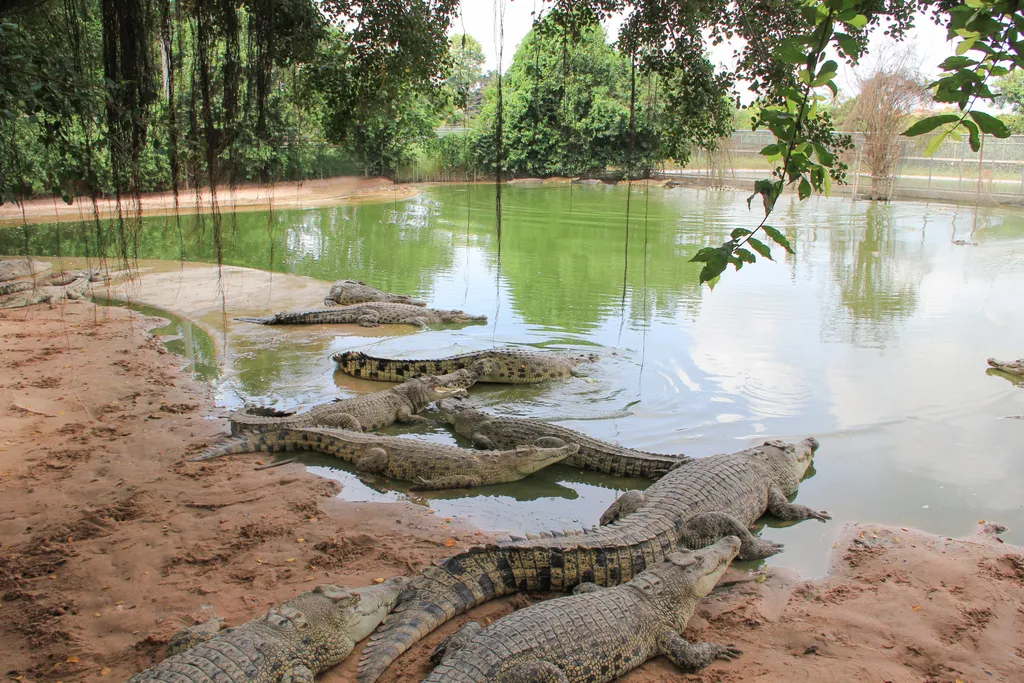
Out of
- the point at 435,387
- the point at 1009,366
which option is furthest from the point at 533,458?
the point at 1009,366

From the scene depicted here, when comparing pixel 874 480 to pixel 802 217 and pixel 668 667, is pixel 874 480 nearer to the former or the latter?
pixel 668 667

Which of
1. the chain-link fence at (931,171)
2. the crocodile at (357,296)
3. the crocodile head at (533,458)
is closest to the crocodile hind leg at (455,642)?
the crocodile head at (533,458)

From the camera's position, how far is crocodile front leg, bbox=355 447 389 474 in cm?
501

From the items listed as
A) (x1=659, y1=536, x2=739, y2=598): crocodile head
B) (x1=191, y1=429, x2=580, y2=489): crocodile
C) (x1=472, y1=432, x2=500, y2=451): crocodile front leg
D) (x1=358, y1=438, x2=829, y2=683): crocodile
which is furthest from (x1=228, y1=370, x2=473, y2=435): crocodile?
(x1=659, y1=536, x2=739, y2=598): crocodile head

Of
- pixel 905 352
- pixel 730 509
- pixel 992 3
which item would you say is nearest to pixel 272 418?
pixel 730 509

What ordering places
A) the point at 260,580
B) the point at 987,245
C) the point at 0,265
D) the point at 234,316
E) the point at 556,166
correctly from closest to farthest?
the point at 260,580 → the point at 234,316 → the point at 0,265 → the point at 987,245 → the point at 556,166

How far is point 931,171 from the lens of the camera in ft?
79.9

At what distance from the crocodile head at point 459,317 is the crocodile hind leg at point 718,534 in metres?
5.55

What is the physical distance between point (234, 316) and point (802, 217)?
15293 mm

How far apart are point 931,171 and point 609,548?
83.7 feet

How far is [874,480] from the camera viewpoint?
4.91 m

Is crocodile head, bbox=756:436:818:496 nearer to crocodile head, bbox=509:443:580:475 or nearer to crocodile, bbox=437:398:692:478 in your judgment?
crocodile, bbox=437:398:692:478

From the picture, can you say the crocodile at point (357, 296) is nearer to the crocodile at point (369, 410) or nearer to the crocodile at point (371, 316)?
the crocodile at point (371, 316)

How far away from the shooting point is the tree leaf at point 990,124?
→ 1.76m
